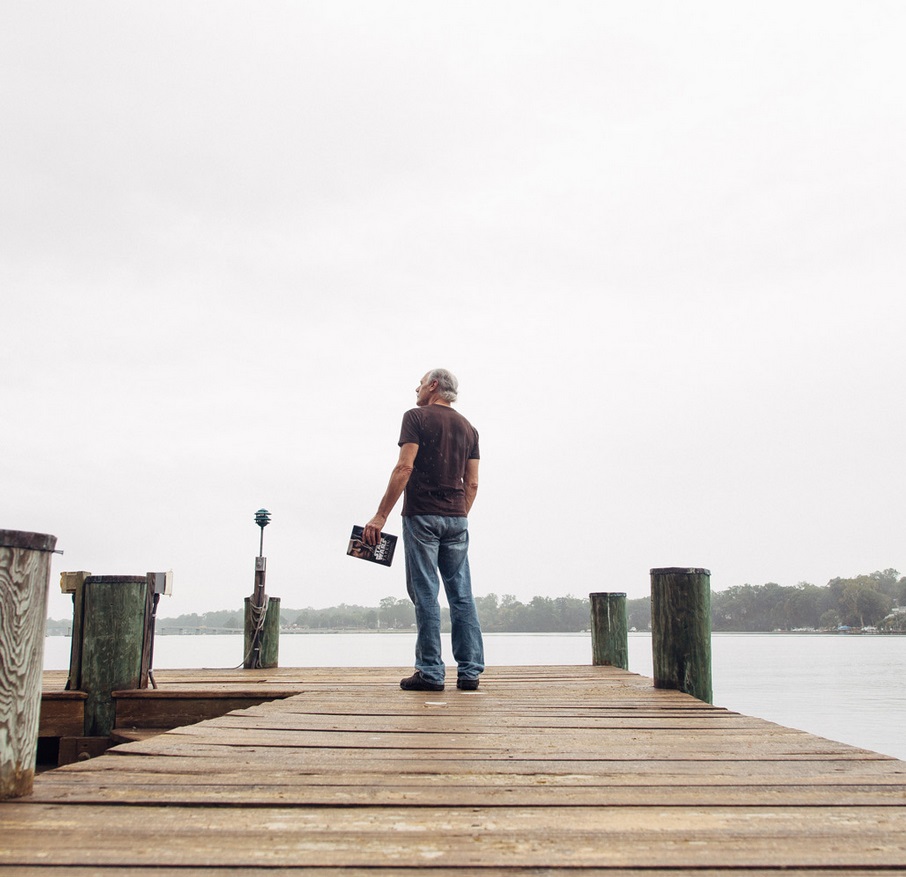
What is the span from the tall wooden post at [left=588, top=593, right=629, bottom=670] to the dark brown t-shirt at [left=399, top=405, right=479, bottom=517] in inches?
149

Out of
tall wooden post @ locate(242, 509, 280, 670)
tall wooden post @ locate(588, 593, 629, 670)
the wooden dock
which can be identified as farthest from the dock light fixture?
the wooden dock

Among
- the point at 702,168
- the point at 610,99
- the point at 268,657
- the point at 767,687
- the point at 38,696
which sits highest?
the point at 702,168

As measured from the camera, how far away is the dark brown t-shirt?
523 centimetres

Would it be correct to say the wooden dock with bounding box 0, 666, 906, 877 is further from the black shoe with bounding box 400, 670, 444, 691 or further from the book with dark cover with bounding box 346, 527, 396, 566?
the book with dark cover with bounding box 346, 527, 396, 566

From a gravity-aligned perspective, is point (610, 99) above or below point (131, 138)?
above

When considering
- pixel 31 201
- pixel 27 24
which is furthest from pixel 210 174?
pixel 27 24

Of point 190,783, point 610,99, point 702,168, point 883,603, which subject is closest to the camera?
point 190,783

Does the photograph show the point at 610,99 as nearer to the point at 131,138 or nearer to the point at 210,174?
the point at 210,174

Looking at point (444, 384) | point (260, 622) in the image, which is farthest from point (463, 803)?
point (260, 622)

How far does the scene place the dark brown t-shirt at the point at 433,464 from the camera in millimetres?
5234

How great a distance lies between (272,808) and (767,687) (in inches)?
1724

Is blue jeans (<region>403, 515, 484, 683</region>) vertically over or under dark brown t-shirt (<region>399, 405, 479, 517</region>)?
under

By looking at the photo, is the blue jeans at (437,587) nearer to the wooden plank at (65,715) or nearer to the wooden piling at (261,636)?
the wooden plank at (65,715)

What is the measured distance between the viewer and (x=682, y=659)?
5105 mm
